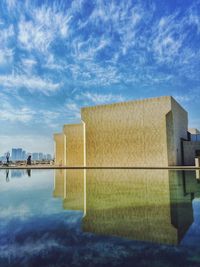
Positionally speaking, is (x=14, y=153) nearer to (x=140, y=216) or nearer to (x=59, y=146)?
(x=59, y=146)

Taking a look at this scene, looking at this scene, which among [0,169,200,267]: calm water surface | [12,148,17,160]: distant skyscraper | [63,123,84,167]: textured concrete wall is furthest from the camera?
[12,148,17,160]: distant skyscraper

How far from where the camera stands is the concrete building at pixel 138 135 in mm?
22566

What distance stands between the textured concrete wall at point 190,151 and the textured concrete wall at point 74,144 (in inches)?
539

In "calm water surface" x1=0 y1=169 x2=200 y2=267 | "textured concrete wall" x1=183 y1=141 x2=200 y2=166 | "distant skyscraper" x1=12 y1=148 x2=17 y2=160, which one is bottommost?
"calm water surface" x1=0 y1=169 x2=200 y2=267

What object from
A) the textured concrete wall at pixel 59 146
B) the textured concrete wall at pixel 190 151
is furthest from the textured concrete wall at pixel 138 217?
the textured concrete wall at pixel 59 146

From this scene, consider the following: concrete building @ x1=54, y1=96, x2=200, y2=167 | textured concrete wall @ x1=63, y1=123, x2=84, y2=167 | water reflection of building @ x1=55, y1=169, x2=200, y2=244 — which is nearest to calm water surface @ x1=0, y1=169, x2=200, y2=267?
water reflection of building @ x1=55, y1=169, x2=200, y2=244

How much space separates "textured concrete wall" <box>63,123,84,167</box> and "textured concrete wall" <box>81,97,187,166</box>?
599 cm

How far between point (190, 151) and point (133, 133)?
713 cm

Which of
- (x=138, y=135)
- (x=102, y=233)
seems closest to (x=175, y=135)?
(x=138, y=135)

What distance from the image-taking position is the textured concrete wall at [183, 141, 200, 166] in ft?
83.6

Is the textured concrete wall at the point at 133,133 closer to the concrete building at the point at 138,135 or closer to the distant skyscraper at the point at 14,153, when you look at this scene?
the concrete building at the point at 138,135

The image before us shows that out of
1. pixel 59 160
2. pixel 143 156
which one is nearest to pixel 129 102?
pixel 143 156

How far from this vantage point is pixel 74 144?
109 ft

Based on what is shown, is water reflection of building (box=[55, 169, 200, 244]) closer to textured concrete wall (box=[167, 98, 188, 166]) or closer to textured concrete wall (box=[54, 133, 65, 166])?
textured concrete wall (box=[167, 98, 188, 166])
